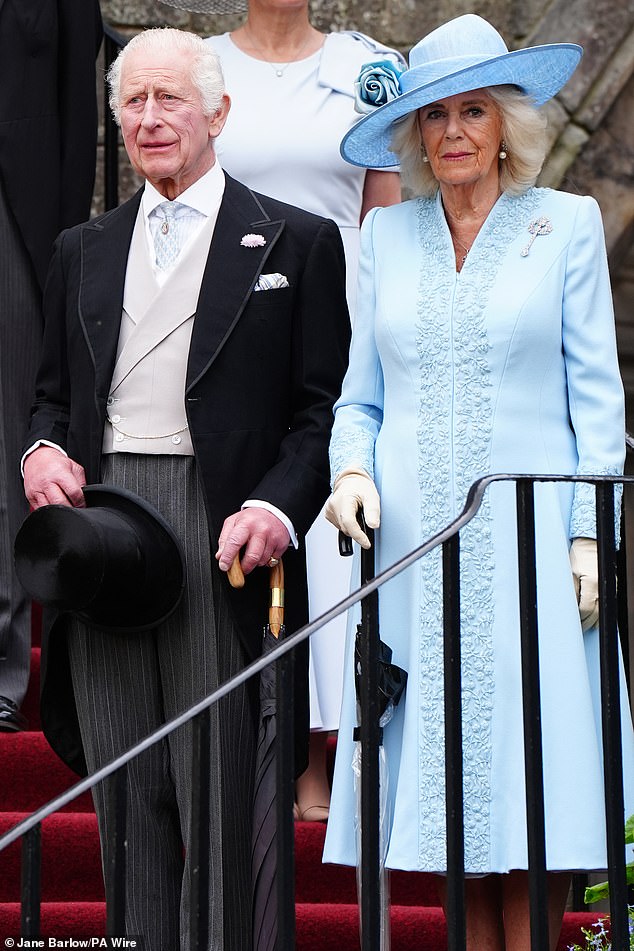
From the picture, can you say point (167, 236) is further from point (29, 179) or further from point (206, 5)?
point (206, 5)

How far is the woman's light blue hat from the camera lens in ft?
10.00

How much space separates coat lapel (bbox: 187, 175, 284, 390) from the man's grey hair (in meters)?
0.17

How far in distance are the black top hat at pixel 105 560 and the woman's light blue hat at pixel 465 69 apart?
849 millimetres

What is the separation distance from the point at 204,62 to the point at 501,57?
0.56m

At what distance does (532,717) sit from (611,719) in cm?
15

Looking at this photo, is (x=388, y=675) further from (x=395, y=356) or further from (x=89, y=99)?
(x=89, y=99)

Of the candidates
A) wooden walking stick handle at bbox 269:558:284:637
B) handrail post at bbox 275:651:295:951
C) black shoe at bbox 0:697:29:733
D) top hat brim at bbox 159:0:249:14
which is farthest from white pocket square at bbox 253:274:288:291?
top hat brim at bbox 159:0:249:14

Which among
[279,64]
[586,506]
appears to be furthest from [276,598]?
[279,64]

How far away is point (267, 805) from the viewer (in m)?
3.00

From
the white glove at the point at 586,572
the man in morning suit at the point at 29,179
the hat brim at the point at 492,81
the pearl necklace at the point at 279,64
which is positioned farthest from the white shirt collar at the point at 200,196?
the man in morning suit at the point at 29,179

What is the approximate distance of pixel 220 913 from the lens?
9.77 feet

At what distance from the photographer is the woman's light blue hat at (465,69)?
120 inches

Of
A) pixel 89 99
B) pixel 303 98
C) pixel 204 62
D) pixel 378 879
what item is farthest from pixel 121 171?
pixel 378 879

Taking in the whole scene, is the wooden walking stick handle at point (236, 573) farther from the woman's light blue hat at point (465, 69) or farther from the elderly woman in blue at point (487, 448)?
the woman's light blue hat at point (465, 69)
